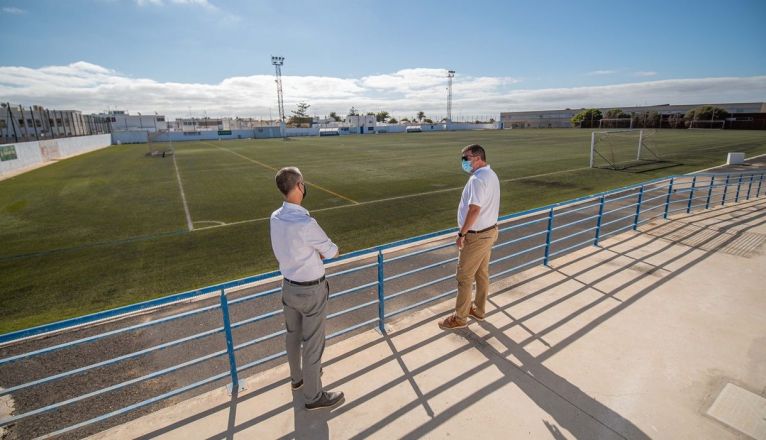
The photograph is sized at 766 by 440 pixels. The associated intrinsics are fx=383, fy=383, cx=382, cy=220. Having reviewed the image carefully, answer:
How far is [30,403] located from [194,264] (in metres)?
4.62

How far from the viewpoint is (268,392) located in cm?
396

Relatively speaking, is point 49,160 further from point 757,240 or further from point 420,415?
point 757,240

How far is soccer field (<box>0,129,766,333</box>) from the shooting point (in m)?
7.83

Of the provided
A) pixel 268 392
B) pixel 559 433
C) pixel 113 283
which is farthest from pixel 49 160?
pixel 559 433

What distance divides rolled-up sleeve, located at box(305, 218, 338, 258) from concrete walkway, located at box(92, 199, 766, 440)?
5.14ft

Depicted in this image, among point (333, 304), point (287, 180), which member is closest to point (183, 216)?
point (333, 304)

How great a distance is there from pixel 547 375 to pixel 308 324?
2628 millimetres

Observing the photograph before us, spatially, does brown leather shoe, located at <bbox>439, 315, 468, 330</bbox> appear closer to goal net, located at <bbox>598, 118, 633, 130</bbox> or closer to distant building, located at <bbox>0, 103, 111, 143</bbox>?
distant building, located at <bbox>0, 103, 111, 143</bbox>

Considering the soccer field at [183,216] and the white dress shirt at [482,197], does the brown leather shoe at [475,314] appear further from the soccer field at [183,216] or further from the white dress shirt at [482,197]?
the soccer field at [183,216]

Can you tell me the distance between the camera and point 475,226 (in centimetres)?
474

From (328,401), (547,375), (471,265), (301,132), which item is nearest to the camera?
(328,401)

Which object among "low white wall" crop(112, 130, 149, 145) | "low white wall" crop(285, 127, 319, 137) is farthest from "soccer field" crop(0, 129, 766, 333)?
"low white wall" crop(285, 127, 319, 137)

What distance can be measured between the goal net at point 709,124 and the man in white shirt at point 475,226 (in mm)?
97438

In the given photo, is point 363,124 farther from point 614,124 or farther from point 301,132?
point 614,124
